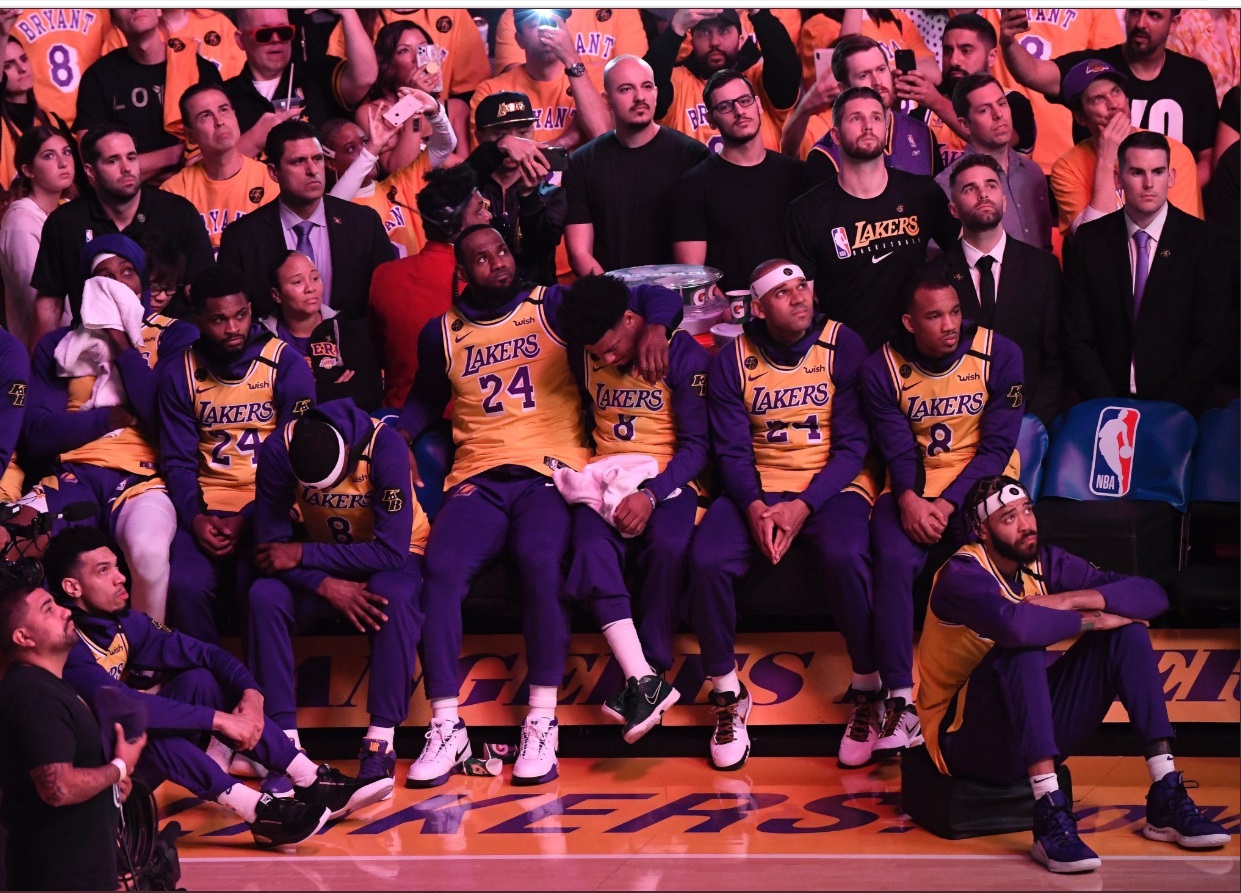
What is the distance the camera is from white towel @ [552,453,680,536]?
6215 mm

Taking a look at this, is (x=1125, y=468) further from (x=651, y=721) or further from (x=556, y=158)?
(x=556, y=158)

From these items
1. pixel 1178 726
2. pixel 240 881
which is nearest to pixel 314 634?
pixel 240 881

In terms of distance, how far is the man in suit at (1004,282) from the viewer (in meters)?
6.57

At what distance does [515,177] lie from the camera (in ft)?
23.2

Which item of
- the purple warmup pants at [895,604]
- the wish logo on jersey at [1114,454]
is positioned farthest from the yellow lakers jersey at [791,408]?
the wish logo on jersey at [1114,454]

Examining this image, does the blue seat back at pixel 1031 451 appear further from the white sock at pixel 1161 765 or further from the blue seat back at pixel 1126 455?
the white sock at pixel 1161 765

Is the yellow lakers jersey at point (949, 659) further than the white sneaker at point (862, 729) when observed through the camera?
No

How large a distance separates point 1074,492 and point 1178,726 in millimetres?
958

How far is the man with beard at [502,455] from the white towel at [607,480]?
0.30ft

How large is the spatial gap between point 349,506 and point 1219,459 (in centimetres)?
325

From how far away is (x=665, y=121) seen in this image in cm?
802

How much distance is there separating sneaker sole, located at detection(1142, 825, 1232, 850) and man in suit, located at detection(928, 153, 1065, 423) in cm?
199

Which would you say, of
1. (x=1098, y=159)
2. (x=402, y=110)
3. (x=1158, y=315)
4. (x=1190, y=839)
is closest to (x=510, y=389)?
(x=402, y=110)

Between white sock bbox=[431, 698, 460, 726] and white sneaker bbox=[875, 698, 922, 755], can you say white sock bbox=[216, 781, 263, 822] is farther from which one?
white sneaker bbox=[875, 698, 922, 755]
